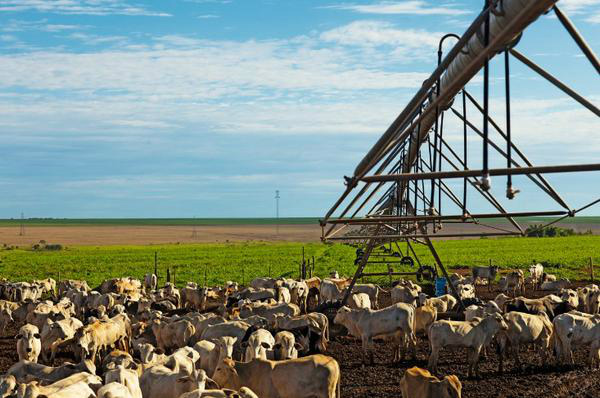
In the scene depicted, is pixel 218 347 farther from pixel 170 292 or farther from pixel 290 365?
pixel 170 292

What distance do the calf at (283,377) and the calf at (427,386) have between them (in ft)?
4.95

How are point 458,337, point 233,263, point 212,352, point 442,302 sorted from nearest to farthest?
1. point 212,352
2. point 458,337
3. point 442,302
4. point 233,263

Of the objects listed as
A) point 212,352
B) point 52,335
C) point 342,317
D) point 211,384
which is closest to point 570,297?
point 342,317

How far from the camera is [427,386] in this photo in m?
13.1

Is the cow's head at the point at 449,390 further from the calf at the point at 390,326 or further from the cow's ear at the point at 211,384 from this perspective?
the calf at the point at 390,326

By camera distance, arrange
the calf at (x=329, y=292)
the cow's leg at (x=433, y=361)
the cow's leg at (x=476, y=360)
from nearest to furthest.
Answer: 1. the cow's leg at (x=476, y=360)
2. the cow's leg at (x=433, y=361)
3. the calf at (x=329, y=292)

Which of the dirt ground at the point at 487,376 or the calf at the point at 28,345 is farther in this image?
the calf at the point at 28,345

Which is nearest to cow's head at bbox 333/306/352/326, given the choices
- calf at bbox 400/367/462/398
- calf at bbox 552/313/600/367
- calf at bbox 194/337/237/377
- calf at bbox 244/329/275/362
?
calf at bbox 244/329/275/362

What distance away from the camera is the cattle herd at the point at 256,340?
13273 mm

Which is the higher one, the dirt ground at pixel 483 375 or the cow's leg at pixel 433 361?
the cow's leg at pixel 433 361

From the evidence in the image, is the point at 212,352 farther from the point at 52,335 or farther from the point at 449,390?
the point at 52,335

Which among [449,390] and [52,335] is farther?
[52,335]

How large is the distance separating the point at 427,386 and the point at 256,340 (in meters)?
5.08

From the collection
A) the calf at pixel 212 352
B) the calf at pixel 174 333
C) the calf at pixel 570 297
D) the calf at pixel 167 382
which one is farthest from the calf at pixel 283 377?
the calf at pixel 570 297
